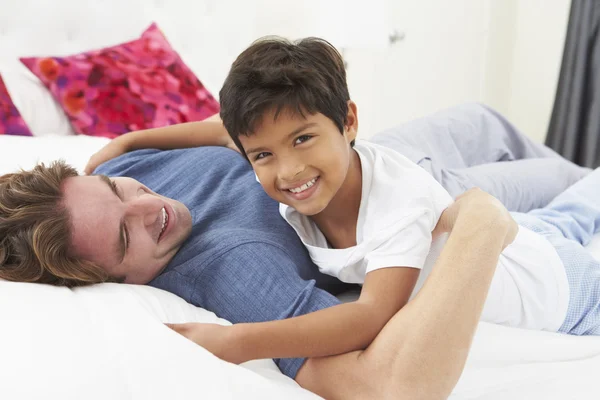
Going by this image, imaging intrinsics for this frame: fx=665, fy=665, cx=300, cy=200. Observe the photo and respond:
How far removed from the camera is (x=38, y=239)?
3.52ft

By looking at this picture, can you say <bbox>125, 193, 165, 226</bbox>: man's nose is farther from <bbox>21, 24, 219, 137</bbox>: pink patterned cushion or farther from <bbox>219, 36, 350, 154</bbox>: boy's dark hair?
<bbox>21, 24, 219, 137</bbox>: pink patterned cushion

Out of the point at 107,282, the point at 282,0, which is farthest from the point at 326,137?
the point at 282,0

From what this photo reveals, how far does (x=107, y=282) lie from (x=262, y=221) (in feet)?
1.04

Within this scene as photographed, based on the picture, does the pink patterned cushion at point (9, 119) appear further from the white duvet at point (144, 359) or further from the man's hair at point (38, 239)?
the white duvet at point (144, 359)

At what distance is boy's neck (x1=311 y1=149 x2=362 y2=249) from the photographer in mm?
1273

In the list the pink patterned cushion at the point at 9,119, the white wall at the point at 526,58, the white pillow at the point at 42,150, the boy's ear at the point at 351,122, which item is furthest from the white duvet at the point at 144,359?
the white wall at the point at 526,58

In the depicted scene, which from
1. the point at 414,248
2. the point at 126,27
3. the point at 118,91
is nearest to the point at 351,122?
the point at 414,248

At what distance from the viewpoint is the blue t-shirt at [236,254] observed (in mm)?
1071

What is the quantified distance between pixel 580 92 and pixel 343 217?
2.95m

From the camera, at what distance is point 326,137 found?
1.20 metres

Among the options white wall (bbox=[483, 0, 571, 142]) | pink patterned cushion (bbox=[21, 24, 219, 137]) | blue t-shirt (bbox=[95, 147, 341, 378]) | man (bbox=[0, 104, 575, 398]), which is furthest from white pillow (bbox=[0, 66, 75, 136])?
white wall (bbox=[483, 0, 571, 142])

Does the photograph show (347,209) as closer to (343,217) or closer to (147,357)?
(343,217)

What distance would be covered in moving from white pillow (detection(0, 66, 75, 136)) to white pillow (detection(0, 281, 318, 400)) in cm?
138

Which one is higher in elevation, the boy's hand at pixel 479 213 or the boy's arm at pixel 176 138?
the boy's hand at pixel 479 213
